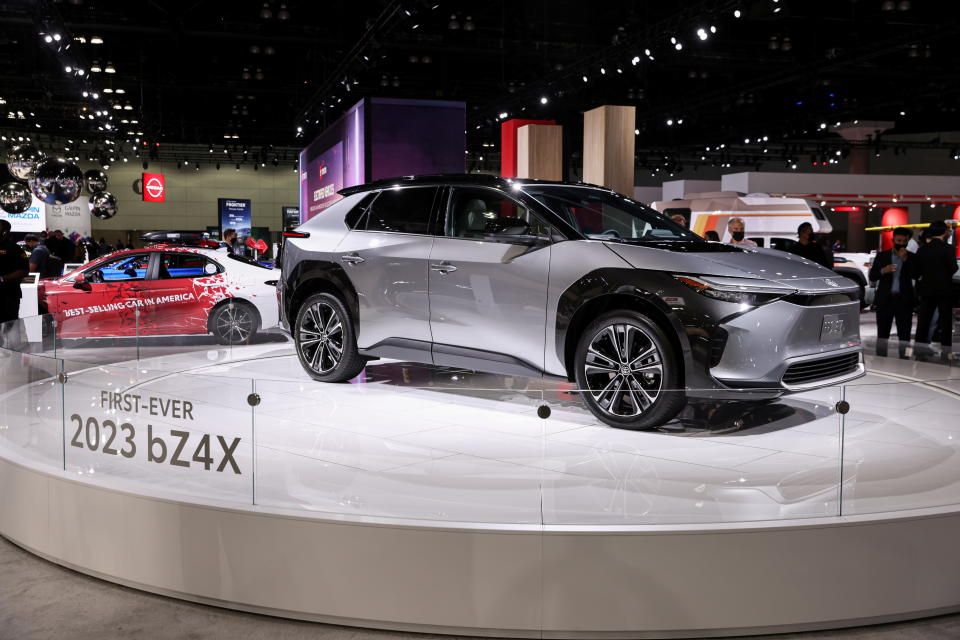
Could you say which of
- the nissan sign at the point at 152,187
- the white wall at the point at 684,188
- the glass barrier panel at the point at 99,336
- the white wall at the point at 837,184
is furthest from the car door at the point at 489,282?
the nissan sign at the point at 152,187

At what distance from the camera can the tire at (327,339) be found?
5.95m

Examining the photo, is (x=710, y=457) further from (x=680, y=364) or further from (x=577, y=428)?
(x=680, y=364)

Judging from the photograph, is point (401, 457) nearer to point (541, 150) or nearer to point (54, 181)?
point (541, 150)

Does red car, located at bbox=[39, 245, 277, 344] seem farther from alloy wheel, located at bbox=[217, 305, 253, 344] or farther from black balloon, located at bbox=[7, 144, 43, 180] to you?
black balloon, located at bbox=[7, 144, 43, 180]

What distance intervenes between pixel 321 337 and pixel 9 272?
15.7 feet

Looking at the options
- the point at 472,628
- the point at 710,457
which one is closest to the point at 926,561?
the point at 710,457

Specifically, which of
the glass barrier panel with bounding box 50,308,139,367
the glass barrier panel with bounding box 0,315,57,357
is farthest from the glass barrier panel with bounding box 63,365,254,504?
the glass barrier panel with bounding box 50,308,139,367

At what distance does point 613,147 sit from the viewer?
13758 millimetres

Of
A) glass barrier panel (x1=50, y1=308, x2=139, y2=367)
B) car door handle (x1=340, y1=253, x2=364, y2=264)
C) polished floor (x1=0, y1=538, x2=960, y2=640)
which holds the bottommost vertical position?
polished floor (x1=0, y1=538, x2=960, y2=640)

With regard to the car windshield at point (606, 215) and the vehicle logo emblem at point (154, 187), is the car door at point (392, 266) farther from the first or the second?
the vehicle logo emblem at point (154, 187)

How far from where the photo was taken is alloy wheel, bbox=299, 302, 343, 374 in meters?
6.07

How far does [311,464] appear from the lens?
3.27 meters

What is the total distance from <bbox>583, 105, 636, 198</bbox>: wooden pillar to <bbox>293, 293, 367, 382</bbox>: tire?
27.3 ft

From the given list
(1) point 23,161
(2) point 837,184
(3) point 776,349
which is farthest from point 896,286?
(2) point 837,184
